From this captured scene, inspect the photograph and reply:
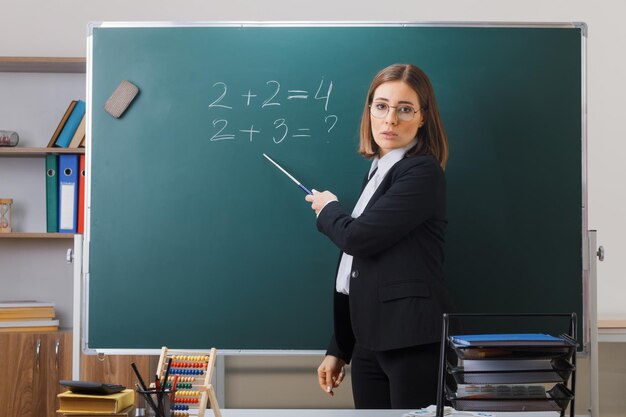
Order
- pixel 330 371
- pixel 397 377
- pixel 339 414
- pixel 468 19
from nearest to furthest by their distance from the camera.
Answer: pixel 339 414, pixel 397 377, pixel 330 371, pixel 468 19

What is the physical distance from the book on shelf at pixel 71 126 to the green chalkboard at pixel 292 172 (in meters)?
0.83

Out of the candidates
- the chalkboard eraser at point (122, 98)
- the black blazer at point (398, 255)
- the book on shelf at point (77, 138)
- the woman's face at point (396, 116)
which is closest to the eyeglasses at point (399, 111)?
the woman's face at point (396, 116)

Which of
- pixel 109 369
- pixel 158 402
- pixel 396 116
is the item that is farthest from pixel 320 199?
pixel 109 369

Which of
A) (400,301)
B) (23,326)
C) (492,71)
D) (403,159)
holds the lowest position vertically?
(23,326)

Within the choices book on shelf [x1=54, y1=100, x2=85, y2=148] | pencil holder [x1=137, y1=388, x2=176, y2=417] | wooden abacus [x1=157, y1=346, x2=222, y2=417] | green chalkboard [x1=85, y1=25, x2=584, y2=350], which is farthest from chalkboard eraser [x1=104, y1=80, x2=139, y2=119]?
pencil holder [x1=137, y1=388, x2=176, y2=417]

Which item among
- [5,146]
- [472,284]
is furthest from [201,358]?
[5,146]

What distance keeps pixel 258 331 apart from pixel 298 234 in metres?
0.37

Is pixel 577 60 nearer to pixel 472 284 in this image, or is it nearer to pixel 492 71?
pixel 492 71

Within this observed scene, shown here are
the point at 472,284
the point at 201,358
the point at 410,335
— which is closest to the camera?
the point at 201,358

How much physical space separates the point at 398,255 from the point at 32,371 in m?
1.91

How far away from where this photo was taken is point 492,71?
9.30ft

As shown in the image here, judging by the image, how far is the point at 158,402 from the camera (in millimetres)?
1604

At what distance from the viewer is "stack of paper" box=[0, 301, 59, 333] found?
3.47m

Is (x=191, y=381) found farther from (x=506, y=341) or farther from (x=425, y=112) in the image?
(x=425, y=112)
